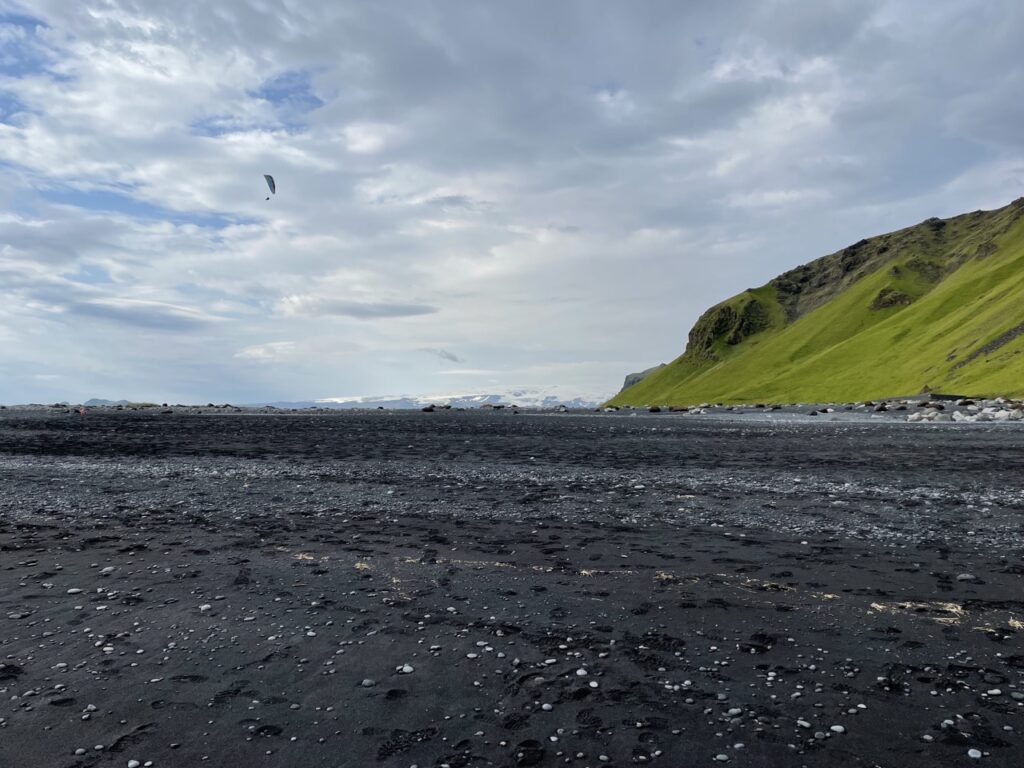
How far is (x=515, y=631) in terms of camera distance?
11.5 meters

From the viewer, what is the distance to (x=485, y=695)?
29.7ft

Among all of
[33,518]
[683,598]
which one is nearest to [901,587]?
[683,598]

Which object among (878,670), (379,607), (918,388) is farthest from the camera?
(918,388)

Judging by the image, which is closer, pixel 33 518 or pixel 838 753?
pixel 838 753

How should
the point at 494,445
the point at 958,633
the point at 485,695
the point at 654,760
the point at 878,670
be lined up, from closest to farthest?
the point at 654,760, the point at 485,695, the point at 878,670, the point at 958,633, the point at 494,445

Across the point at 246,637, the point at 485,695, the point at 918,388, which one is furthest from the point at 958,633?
the point at 918,388

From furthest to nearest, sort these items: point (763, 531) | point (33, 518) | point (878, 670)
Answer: point (33, 518) < point (763, 531) < point (878, 670)

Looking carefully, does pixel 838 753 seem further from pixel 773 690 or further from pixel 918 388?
pixel 918 388

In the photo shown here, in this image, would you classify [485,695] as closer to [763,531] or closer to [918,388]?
[763,531]

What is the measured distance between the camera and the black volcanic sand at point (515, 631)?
7.88 meters

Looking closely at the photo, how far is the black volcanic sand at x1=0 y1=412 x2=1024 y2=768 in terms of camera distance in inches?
310

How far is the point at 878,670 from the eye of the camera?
9.62 metres

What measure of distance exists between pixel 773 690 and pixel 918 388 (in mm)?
164539

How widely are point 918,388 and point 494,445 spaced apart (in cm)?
12981
